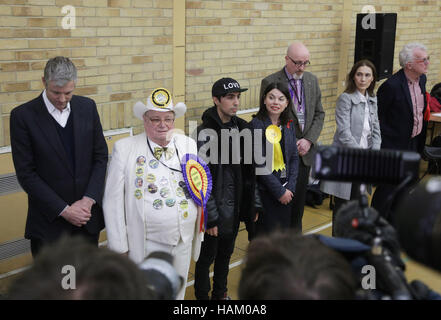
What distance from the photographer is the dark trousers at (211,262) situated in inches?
154

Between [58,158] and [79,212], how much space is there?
1.15ft

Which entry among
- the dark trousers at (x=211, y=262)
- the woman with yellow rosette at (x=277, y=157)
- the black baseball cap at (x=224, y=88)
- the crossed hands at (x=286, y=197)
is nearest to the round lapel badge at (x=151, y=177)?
the dark trousers at (x=211, y=262)

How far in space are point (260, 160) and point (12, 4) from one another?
2.19m

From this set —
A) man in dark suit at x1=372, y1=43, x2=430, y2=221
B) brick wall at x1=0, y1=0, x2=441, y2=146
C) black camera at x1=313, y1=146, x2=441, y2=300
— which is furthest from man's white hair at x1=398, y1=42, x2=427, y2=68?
black camera at x1=313, y1=146, x2=441, y2=300

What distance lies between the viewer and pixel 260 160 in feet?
13.7

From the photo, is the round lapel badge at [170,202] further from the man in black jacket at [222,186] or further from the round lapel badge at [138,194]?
the man in black jacket at [222,186]

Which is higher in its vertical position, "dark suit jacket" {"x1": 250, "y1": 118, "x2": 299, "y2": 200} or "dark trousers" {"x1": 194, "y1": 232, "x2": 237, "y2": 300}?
"dark suit jacket" {"x1": 250, "y1": 118, "x2": 299, "y2": 200}

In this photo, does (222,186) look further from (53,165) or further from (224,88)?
(53,165)

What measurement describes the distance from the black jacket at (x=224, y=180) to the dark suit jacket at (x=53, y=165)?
2.49 feet

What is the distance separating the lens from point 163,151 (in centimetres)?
331

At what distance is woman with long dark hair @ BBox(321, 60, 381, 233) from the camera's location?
16.0 ft

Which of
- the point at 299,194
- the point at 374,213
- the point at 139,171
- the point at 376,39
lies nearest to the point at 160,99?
the point at 139,171

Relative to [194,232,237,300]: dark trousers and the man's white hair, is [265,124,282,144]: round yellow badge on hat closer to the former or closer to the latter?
[194,232,237,300]: dark trousers

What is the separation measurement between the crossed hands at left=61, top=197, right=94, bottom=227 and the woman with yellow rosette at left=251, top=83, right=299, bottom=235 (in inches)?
60.3
